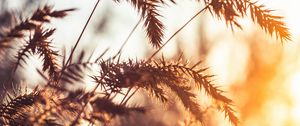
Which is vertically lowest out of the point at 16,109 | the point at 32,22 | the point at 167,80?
the point at 16,109

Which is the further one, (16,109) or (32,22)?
(16,109)

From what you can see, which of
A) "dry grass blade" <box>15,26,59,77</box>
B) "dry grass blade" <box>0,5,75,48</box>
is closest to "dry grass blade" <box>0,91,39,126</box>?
"dry grass blade" <box>15,26,59,77</box>

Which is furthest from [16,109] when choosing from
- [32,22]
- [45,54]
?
[32,22]

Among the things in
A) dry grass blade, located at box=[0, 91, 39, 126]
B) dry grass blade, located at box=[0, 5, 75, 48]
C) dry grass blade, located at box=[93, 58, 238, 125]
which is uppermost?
dry grass blade, located at box=[0, 5, 75, 48]

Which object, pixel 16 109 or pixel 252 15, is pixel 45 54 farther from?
pixel 252 15

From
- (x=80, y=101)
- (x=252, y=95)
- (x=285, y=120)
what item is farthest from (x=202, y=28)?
(x=80, y=101)

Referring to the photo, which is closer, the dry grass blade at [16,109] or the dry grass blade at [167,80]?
the dry grass blade at [167,80]

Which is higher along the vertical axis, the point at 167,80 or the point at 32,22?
the point at 32,22

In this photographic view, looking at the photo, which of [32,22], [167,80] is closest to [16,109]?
[167,80]

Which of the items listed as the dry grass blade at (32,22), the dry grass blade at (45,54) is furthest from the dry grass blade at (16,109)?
the dry grass blade at (32,22)

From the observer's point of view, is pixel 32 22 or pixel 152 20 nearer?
pixel 32 22

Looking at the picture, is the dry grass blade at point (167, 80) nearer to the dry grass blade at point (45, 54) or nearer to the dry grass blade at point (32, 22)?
the dry grass blade at point (45, 54)

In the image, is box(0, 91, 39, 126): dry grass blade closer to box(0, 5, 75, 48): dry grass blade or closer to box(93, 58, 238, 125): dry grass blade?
box(93, 58, 238, 125): dry grass blade
